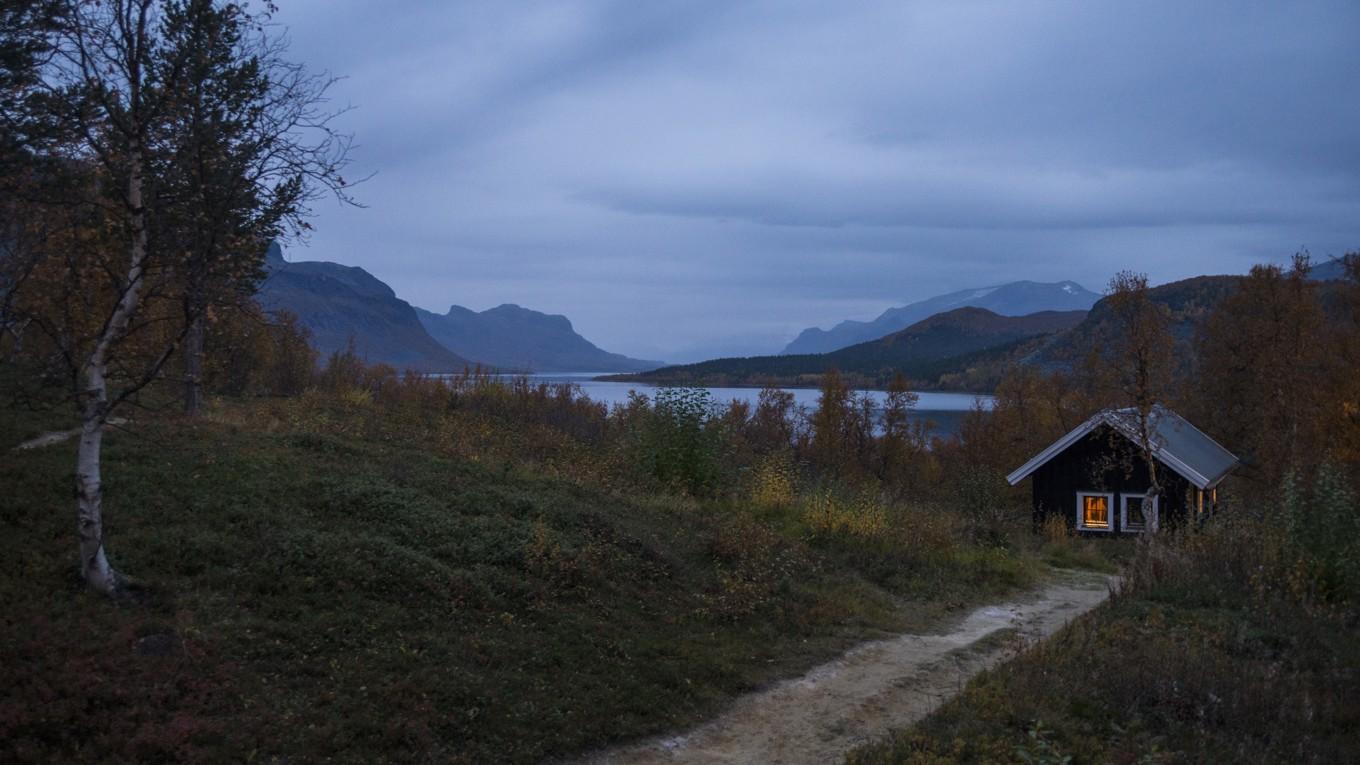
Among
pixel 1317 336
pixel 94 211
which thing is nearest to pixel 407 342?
pixel 1317 336

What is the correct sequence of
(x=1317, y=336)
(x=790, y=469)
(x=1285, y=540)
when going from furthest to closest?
(x=1317, y=336)
(x=790, y=469)
(x=1285, y=540)

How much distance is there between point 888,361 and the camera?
158 meters

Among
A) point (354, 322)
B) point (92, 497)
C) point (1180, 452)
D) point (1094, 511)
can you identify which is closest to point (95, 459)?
point (92, 497)

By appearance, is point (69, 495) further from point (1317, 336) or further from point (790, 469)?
point (1317, 336)

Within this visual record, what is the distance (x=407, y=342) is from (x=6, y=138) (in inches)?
7207

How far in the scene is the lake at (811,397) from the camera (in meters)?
47.6

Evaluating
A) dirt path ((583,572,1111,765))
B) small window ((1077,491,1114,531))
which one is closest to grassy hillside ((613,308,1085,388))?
small window ((1077,491,1114,531))

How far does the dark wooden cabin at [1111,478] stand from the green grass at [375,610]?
1576 centimetres

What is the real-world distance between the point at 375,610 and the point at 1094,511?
27.0 metres

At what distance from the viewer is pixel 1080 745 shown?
6.48 metres

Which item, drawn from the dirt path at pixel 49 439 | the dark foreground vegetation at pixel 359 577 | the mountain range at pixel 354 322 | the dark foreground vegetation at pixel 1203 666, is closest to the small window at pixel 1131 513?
the dark foreground vegetation at pixel 1203 666

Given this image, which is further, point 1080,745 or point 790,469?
point 790,469

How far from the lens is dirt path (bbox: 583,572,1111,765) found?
7.29 meters

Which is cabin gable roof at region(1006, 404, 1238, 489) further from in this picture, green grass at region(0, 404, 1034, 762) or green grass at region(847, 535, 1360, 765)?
green grass at region(0, 404, 1034, 762)
